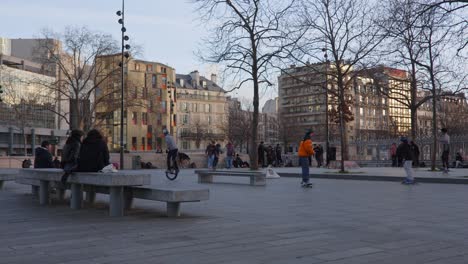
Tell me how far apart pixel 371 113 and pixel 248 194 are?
12648cm

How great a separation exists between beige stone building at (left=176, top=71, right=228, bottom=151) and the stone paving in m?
97.4

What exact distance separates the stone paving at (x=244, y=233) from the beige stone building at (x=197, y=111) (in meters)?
97.4

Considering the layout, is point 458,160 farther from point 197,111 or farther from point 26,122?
point 197,111

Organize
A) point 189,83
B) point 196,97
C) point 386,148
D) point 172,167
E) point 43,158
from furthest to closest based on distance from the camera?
point 189,83, point 196,97, point 386,148, point 172,167, point 43,158

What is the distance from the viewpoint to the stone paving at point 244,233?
214 inches

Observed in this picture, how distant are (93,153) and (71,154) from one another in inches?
25.7

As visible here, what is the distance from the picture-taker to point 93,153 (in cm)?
940

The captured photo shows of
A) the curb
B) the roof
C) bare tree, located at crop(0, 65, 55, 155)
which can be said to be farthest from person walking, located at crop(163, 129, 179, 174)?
the roof

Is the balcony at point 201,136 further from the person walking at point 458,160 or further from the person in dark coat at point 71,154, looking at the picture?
the person in dark coat at point 71,154

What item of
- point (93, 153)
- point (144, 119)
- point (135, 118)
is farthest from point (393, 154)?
point (144, 119)

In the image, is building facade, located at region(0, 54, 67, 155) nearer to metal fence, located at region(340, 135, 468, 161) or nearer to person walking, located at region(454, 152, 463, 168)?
metal fence, located at region(340, 135, 468, 161)

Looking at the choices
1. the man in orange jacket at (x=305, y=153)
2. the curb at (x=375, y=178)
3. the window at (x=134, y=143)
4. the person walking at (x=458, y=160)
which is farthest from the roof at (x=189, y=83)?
the man in orange jacket at (x=305, y=153)

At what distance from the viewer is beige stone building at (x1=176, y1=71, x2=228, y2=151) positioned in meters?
112

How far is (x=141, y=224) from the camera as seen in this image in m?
7.79
